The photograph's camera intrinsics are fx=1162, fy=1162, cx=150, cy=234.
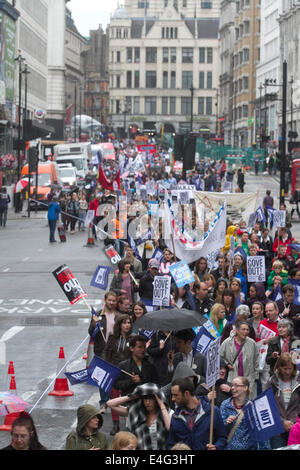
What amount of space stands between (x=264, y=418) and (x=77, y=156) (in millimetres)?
64295

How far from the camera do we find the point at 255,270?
16.7 meters

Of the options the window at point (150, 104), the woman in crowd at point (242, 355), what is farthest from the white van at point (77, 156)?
the window at point (150, 104)

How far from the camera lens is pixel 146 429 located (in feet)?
28.2

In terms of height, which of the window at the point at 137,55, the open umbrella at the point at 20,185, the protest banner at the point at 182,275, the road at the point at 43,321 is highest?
the window at the point at 137,55

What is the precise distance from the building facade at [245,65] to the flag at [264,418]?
11831 centimetres

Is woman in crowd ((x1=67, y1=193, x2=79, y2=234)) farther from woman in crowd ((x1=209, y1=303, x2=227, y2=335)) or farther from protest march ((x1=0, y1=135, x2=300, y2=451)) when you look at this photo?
woman in crowd ((x1=209, y1=303, x2=227, y2=335))

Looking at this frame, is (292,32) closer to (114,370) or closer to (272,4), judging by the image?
(272,4)

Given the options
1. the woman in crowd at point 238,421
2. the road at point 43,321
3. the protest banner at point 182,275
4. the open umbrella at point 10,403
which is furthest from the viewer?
the protest banner at point 182,275

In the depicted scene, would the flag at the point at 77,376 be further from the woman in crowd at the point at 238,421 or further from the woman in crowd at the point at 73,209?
the woman in crowd at the point at 73,209

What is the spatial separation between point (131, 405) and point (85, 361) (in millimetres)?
7397

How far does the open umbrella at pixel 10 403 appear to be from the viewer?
1024cm

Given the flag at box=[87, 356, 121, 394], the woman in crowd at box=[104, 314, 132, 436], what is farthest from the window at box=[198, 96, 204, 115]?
the flag at box=[87, 356, 121, 394]

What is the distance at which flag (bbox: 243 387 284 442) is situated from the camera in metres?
8.55

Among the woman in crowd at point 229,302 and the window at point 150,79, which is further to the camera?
the window at point 150,79
